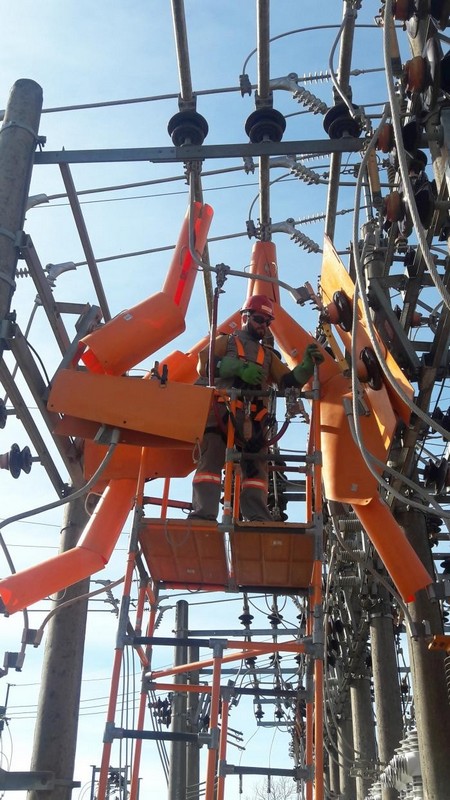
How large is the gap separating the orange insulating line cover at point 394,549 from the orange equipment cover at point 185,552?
4.26ft

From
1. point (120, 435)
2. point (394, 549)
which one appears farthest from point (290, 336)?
point (120, 435)

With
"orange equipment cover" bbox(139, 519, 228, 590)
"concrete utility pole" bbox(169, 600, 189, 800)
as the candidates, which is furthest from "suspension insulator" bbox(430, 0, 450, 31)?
"concrete utility pole" bbox(169, 600, 189, 800)

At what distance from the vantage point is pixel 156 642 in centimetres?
539

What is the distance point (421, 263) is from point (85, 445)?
3291mm

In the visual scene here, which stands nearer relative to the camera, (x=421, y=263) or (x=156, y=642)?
(x=156, y=642)

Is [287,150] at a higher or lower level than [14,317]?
higher

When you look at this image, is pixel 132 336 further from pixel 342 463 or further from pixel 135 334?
pixel 342 463

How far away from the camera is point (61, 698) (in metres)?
6.20

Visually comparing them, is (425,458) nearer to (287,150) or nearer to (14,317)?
(287,150)

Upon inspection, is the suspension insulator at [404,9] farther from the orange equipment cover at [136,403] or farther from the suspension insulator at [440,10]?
the orange equipment cover at [136,403]

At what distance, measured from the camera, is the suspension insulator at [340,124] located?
5.98 metres

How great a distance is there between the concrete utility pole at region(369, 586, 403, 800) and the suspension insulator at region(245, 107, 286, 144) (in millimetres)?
7296

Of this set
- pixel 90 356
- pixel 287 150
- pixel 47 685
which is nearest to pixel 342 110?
pixel 287 150

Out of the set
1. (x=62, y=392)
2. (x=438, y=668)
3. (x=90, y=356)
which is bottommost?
(x=438, y=668)
